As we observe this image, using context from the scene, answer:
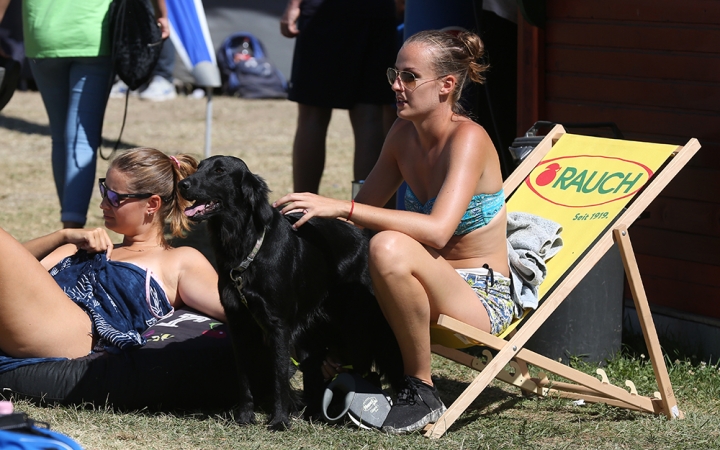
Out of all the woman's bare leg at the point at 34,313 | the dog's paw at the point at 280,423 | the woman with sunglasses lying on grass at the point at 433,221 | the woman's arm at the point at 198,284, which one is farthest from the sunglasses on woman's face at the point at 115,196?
the dog's paw at the point at 280,423

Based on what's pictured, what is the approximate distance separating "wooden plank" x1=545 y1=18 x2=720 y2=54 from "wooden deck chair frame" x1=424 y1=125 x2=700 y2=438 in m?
0.68

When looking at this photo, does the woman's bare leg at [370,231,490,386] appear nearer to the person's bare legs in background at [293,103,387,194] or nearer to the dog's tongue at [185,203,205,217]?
the dog's tongue at [185,203,205,217]

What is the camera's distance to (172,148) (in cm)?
964

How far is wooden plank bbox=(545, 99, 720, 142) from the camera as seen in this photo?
4125mm

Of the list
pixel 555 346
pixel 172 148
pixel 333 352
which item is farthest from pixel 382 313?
pixel 172 148

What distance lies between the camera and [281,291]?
3.09 m

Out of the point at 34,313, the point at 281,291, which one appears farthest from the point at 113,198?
the point at 281,291

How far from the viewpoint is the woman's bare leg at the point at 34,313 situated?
3.24 metres

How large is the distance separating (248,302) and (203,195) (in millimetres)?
400

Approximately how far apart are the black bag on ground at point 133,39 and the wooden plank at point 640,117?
88.5 inches

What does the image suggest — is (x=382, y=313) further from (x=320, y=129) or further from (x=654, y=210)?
(x=320, y=129)

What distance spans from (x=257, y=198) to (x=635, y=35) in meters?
2.23

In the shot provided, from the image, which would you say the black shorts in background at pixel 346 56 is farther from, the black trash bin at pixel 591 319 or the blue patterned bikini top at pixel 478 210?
the blue patterned bikini top at pixel 478 210

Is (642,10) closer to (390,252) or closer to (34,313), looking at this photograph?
(390,252)
